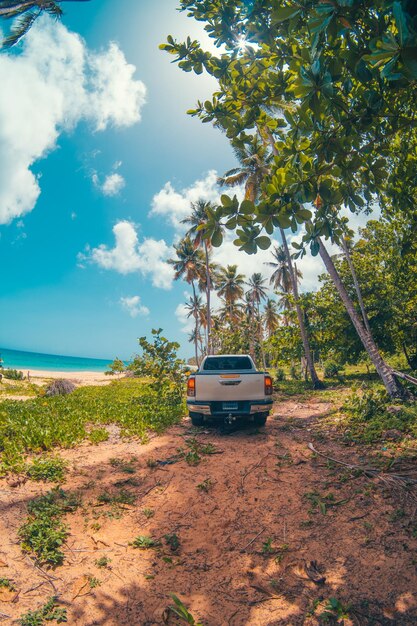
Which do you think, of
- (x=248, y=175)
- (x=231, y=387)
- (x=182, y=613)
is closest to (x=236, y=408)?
(x=231, y=387)

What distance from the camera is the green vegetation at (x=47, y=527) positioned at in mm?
3539

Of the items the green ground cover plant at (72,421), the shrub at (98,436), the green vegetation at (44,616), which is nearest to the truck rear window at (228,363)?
the green ground cover plant at (72,421)

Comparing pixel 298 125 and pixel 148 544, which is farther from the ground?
pixel 298 125

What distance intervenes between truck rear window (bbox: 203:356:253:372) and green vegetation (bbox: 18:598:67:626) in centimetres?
703

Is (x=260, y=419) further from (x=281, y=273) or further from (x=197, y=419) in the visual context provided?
(x=281, y=273)

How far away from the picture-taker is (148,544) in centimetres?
388

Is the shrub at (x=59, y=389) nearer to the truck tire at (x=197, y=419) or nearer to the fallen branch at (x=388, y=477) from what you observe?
the truck tire at (x=197, y=419)

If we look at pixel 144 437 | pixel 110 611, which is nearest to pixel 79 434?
pixel 144 437

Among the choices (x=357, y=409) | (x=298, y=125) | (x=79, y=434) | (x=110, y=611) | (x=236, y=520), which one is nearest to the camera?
(x=110, y=611)

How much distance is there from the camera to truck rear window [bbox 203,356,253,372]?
32.2ft

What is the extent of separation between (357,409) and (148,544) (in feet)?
24.3

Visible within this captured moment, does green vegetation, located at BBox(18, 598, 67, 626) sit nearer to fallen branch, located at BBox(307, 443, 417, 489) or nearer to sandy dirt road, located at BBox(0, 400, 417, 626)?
sandy dirt road, located at BBox(0, 400, 417, 626)

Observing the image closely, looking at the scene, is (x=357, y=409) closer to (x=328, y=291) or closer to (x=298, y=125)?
(x=298, y=125)

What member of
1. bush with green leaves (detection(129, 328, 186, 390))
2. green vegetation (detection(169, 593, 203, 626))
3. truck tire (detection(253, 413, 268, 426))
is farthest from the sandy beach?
green vegetation (detection(169, 593, 203, 626))
